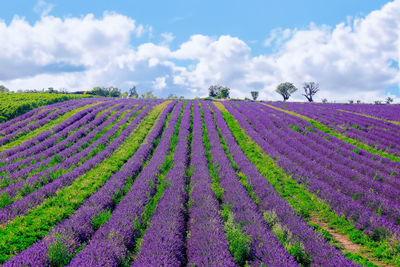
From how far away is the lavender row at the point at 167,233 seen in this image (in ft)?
13.1

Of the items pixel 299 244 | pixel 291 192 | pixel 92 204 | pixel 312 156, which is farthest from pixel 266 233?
pixel 312 156

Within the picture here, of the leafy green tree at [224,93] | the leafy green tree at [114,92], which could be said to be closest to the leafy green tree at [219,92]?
the leafy green tree at [224,93]

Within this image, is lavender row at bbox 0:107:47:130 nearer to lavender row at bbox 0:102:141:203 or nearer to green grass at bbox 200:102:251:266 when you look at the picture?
lavender row at bbox 0:102:141:203

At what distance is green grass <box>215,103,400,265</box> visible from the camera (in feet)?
16.7

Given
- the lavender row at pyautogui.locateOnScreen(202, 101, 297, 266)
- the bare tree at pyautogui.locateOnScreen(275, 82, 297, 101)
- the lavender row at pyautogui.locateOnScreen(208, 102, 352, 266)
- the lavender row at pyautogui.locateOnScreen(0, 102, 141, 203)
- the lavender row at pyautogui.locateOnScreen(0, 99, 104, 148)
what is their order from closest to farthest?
the lavender row at pyautogui.locateOnScreen(202, 101, 297, 266), the lavender row at pyautogui.locateOnScreen(208, 102, 352, 266), the lavender row at pyautogui.locateOnScreen(0, 102, 141, 203), the lavender row at pyautogui.locateOnScreen(0, 99, 104, 148), the bare tree at pyautogui.locateOnScreen(275, 82, 297, 101)

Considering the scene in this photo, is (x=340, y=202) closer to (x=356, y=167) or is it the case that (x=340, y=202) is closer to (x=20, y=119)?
(x=356, y=167)

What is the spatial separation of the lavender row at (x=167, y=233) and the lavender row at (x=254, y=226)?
1509 millimetres

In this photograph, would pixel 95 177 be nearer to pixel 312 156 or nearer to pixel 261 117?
pixel 312 156

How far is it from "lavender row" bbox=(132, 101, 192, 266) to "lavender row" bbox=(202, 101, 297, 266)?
1509 millimetres

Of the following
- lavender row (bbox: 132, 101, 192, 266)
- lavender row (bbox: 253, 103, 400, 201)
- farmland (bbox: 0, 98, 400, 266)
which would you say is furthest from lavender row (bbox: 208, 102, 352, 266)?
→ lavender row (bbox: 253, 103, 400, 201)

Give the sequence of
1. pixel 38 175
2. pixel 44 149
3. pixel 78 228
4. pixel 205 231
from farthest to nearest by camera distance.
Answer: pixel 44 149 → pixel 38 175 → pixel 78 228 → pixel 205 231

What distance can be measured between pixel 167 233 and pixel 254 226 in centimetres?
216

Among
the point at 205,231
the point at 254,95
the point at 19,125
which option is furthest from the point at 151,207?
the point at 254,95

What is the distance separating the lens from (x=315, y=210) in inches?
275
